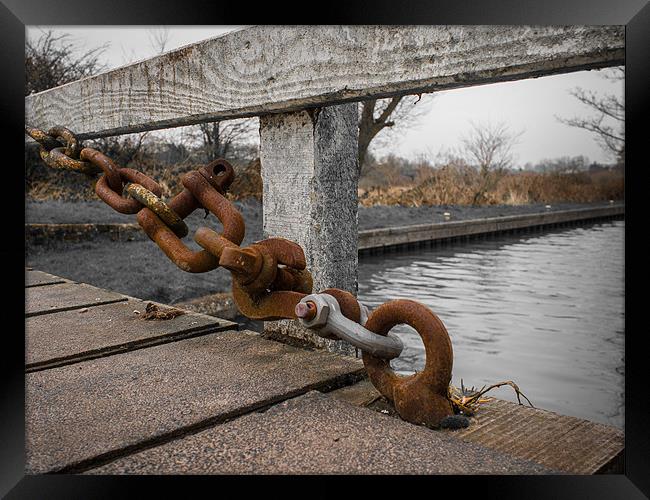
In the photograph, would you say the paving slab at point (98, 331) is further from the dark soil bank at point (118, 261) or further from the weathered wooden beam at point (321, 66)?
the dark soil bank at point (118, 261)

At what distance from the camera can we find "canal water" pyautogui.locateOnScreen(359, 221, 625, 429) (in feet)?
15.6

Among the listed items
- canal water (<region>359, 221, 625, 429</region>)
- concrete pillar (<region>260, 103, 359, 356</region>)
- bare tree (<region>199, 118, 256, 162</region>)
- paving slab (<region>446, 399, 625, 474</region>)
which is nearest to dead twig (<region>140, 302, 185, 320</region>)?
concrete pillar (<region>260, 103, 359, 356</region>)

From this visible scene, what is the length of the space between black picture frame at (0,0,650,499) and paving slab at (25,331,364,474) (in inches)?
4.3

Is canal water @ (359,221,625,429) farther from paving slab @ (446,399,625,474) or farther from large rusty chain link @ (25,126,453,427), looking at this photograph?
large rusty chain link @ (25,126,453,427)

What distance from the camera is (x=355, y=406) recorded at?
1466 millimetres

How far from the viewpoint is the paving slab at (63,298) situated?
2.81 meters

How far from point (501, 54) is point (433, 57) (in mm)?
169

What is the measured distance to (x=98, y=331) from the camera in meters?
2.31

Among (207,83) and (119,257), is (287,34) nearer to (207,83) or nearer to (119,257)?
(207,83)

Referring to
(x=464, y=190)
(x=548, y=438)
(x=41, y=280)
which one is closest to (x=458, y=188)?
(x=464, y=190)

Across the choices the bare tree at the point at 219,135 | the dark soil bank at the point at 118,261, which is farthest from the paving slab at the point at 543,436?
the bare tree at the point at 219,135

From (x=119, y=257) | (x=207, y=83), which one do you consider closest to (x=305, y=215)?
(x=207, y=83)
